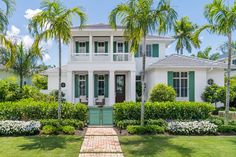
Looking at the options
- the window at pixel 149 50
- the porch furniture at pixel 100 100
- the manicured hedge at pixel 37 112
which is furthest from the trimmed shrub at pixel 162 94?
the manicured hedge at pixel 37 112

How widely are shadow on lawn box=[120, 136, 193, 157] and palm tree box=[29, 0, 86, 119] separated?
173 inches

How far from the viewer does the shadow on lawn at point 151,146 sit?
926 centimetres

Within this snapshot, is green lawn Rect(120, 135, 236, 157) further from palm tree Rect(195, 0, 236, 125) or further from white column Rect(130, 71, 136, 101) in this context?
white column Rect(130, 71, 136, 101)

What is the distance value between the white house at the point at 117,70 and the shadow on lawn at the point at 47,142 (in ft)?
39.0

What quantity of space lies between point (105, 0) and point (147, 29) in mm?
4417

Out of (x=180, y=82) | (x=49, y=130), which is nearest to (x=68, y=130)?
(x=49, y=130)

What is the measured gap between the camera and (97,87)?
25.7 meters

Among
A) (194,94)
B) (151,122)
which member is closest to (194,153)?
(151,122)

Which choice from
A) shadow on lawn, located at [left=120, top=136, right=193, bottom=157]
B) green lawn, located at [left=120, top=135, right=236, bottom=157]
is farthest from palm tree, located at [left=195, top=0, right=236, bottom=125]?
shadow on lawn, located at [left=120, top=136, right=193, bottom=157]

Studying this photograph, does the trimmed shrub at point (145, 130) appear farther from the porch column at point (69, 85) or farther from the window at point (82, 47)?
the window at point (82, 47)

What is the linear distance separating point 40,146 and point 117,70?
14177 millimetres

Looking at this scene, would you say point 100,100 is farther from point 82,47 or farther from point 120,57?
point 82,47

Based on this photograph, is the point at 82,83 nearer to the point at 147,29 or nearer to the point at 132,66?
the point at 132,66

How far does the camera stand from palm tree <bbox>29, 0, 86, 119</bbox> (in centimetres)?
1268
